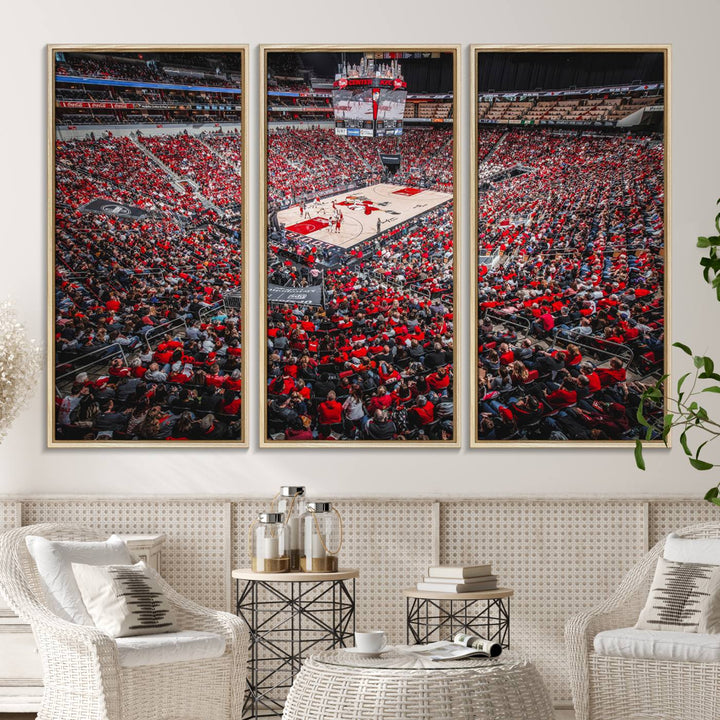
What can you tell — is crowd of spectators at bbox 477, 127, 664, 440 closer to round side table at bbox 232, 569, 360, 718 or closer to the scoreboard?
the scoreboard

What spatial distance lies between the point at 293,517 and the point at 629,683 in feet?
5.08

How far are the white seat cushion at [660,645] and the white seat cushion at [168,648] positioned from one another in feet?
5.09

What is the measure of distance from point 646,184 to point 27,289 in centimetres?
319

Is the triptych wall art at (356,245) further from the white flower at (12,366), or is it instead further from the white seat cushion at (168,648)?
the white seat cushion at (168,648)

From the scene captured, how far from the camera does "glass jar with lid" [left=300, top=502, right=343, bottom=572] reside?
12.9 ft

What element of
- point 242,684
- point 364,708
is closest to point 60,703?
point 242,684

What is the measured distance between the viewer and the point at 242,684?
3791 millimetres

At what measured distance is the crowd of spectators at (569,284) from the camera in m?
4.58

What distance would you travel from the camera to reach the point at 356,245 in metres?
4.68

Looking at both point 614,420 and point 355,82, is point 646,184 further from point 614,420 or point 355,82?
point 355,82

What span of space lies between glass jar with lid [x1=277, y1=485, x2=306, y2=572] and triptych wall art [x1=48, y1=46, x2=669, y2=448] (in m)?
0.47

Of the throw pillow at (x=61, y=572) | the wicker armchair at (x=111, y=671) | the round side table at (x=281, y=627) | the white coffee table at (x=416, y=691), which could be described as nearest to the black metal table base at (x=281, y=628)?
the round side table at (x=281, y=627)

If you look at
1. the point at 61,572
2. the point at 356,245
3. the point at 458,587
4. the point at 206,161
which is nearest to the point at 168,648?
the point at 61,572

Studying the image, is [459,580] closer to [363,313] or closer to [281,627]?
[281,627]
